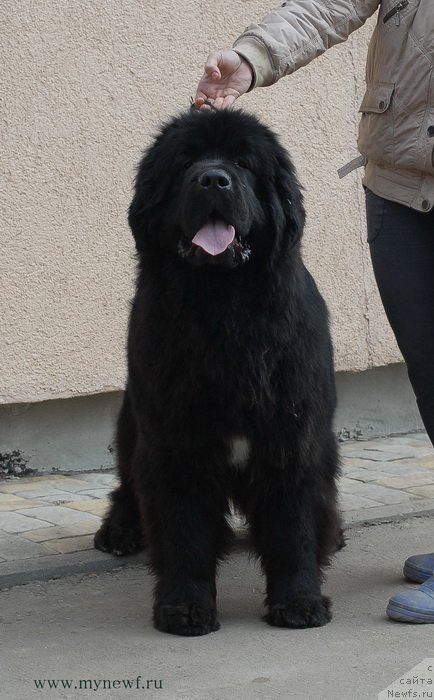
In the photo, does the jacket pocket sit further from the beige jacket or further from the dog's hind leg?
the dog's hind leg

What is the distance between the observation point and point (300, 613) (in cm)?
338

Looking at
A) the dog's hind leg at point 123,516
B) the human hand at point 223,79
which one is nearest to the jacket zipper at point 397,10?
the human hand at point 223,79

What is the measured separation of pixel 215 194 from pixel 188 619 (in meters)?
1.29

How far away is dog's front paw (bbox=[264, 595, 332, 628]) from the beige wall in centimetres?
243

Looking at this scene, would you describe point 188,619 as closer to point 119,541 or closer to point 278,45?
point 119,541

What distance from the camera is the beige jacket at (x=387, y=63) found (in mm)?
3348

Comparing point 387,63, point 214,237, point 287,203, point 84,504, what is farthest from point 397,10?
point 84,504

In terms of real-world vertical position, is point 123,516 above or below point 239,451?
below

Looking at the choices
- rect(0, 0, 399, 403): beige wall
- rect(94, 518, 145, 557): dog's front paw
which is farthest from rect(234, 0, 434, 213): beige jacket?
rect(0, 0, 399, 403): beige wall

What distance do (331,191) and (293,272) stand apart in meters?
3.09

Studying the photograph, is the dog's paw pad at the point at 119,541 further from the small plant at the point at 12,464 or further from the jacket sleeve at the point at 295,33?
the jacket sleeve at the point at 295,33

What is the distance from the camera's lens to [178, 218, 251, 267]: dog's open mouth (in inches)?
125

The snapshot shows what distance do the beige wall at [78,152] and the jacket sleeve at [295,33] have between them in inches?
87.4

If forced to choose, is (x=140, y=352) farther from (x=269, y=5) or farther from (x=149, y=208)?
(x=269, y=5)
